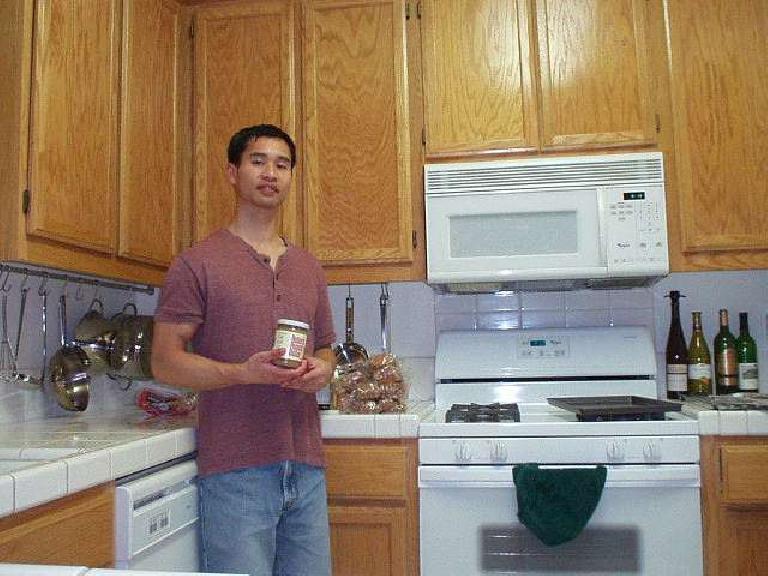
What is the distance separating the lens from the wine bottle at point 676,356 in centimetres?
241

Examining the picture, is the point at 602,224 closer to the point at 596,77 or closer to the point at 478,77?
the point at 596,77

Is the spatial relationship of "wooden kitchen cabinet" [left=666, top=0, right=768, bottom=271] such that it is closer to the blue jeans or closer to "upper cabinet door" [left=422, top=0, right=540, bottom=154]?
"upper cabinet door" [left=422, top=0, right=540, bottom=154]

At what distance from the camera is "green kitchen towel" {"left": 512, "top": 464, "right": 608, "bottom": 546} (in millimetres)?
1826

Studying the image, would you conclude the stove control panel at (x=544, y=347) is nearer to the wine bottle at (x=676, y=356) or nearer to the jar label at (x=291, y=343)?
the wine bottle at (x=676, y=356)

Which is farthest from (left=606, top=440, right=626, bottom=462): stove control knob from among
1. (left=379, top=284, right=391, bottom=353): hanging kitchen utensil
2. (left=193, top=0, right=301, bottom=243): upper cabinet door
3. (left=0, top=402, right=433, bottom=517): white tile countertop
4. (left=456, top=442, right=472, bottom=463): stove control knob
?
(left=193, top=0, right=301, bottom=243): upper cabinet door

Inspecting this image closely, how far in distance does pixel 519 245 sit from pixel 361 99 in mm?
754

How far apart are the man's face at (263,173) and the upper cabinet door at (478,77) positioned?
0.74 metres

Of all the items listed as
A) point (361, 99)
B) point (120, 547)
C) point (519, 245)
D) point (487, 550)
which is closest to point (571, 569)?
point (487, 550)

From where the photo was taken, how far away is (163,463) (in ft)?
5.41

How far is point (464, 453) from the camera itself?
1.92m

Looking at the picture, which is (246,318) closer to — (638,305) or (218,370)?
(218,370)

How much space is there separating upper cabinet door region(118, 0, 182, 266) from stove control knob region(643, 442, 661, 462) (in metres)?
1.59

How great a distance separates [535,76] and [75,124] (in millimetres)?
1459

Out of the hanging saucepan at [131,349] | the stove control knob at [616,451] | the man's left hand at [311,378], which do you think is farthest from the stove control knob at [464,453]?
the hanging saucepan at [131,349]
